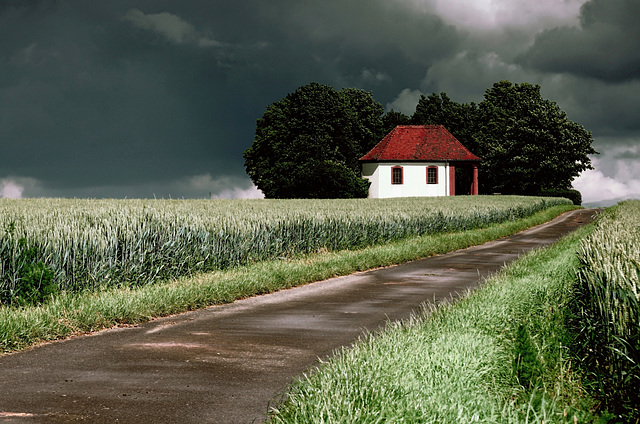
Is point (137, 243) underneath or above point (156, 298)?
above

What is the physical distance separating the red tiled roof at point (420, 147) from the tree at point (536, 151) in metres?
10.4

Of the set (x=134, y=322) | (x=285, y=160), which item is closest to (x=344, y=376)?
(x=134, y=322)

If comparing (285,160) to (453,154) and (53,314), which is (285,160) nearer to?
(453,154)

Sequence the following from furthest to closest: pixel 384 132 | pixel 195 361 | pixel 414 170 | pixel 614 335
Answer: pixel 384 132
pixel 414 170
pixel 195 361
pixel 614 335

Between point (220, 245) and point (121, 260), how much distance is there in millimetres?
2999

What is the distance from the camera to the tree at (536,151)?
78.1 m

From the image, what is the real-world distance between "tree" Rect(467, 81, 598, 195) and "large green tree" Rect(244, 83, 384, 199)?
833 inches

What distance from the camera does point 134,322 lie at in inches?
384

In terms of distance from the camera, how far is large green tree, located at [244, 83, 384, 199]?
6119 centimetres

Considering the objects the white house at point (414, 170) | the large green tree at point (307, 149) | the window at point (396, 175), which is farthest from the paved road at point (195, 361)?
the window at point (396, 175)

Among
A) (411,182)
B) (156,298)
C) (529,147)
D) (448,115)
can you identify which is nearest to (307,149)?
(411,182)

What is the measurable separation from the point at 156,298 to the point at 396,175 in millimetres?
61410

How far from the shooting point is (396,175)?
232 feet

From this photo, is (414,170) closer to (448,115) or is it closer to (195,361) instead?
(448,115)
